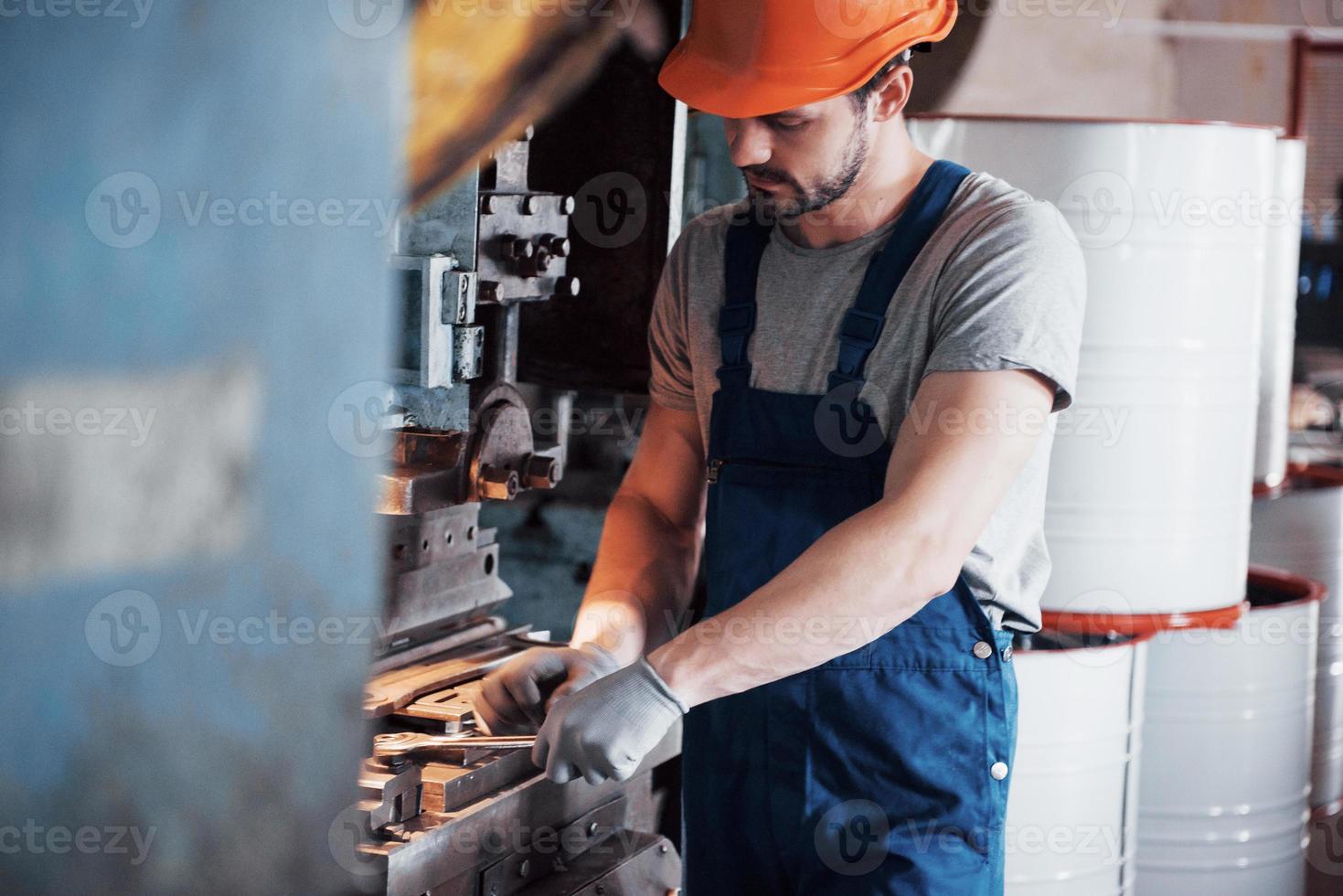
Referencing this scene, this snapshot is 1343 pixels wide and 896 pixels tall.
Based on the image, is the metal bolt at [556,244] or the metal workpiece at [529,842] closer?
the metal workpiece at [529,842]

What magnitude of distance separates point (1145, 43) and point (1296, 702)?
2943 millimetres

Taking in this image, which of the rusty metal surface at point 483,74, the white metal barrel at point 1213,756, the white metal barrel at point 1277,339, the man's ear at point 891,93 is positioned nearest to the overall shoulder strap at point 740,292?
the man's ear at point 891,93

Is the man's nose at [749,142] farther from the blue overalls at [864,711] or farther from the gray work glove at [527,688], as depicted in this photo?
the gray work glove at [527,688]

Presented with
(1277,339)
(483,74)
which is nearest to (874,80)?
(483,74)

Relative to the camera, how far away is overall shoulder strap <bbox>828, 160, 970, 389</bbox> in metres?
1.44

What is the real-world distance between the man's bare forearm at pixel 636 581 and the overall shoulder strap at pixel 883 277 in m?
0.40

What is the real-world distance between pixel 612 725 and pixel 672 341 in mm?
585

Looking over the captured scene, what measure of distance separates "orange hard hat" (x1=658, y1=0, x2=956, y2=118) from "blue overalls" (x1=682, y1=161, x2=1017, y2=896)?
163 mm

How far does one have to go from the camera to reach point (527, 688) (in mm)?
1503

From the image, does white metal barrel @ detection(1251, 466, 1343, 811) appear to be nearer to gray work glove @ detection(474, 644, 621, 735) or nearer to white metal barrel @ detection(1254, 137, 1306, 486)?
white metal barrel @ detection(1254, 137, 1306, 486)

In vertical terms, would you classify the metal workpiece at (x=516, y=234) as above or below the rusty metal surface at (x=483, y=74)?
below

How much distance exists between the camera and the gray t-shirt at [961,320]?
137 centimetres

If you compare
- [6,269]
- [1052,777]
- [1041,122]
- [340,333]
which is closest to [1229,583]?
[1052,777]

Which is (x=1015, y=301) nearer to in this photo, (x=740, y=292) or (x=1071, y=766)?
(x=740, y=292)
